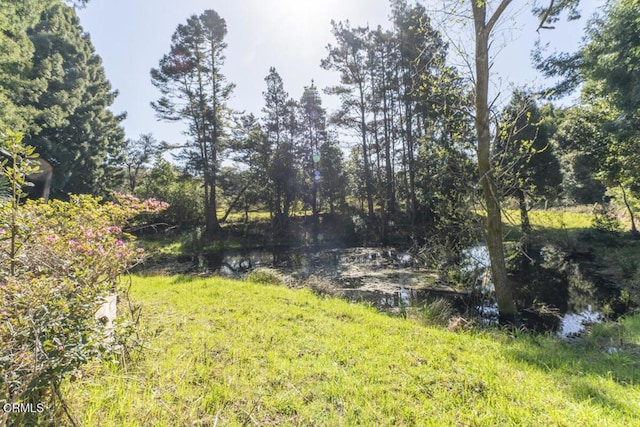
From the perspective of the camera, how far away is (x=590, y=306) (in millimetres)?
6246

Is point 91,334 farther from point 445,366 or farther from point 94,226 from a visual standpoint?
point 445,366

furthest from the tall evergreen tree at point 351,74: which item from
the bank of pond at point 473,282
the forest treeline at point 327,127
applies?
the bank of pond at point 473,282

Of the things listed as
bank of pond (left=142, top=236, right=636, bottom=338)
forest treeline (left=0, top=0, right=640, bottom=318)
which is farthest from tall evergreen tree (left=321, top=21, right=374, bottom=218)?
bank of pond (left=142, top=236, right=636, bottom=338)

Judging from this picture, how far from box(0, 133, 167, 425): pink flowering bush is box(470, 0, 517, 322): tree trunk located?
568 centimetres

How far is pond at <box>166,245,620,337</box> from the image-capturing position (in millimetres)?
5898

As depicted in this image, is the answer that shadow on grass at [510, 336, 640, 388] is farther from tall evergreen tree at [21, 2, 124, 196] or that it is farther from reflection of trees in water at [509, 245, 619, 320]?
tall evergreen tree at [21, 2, 124, 196]

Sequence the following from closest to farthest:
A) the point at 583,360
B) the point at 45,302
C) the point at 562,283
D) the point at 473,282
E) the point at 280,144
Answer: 1. the point at 45,302
2. the point at 583,360
3. the point at 473,282
4. the point at 562,283
5. the point at 280,144

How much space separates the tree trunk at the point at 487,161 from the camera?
4.91 metres

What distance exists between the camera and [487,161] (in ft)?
16.8

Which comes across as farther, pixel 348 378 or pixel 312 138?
pixel 312 138

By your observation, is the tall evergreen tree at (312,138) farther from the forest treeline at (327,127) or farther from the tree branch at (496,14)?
the tree branch at (496,14)

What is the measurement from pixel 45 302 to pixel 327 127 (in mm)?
21306

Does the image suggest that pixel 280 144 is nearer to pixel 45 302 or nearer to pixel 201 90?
pixel 201 90

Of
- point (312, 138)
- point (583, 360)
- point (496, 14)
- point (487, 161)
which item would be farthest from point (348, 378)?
point (312, 138)
